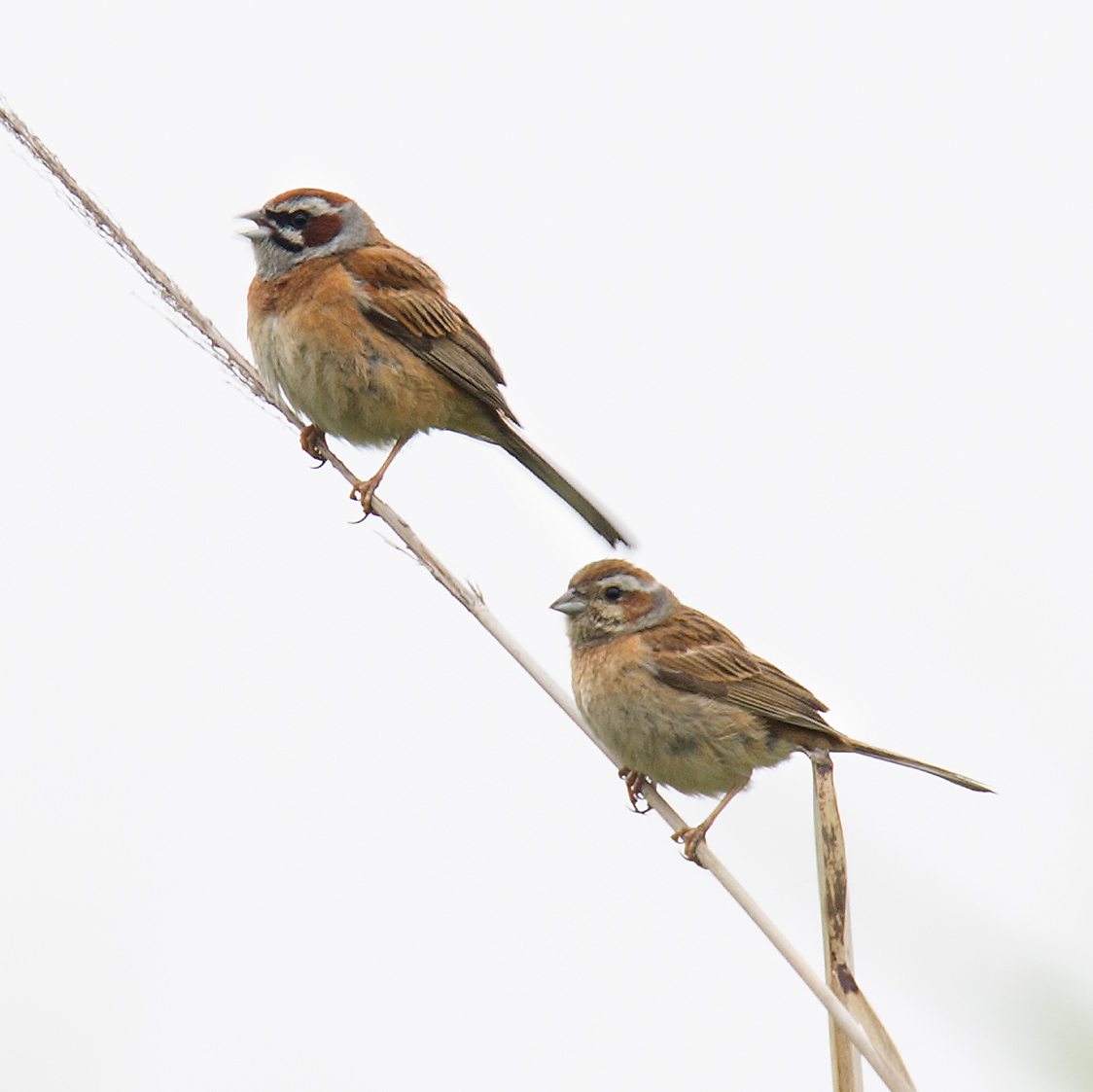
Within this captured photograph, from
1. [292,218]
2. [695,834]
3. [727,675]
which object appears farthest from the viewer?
[292,218]

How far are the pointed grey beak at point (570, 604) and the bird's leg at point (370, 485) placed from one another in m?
0.80

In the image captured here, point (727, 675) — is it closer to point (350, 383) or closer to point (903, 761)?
point (903, 761)

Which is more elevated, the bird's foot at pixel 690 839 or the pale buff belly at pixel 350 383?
the pale buff belly at pixel 350 383

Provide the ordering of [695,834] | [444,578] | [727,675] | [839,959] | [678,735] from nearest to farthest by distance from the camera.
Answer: [839,959] → [444,578] → [695,834] → [678,735] → [727,675]

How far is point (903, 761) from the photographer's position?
16.2 ft

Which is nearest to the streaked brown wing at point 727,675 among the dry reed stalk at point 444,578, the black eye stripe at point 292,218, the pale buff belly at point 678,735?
the pale buff belly at point 678,735

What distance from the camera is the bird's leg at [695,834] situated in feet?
14.4

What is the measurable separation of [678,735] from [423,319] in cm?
180

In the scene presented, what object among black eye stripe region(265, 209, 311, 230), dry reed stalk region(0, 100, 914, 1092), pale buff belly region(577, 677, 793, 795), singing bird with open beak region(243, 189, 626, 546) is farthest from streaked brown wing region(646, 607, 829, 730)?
black eye stripe region(265, 209, 311, 230)

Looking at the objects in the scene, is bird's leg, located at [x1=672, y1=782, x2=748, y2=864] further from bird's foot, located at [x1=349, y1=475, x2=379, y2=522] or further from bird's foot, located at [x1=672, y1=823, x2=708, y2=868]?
bird's foot, located at [x1=349, y1=475, x2=379, y2=522]

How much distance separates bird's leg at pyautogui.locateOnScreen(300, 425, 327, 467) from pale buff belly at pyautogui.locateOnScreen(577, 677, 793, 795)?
52.1 inches

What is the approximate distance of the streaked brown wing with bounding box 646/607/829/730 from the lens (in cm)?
536

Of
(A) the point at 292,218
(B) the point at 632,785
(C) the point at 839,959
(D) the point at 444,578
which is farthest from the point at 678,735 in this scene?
(A) the point at 292,218

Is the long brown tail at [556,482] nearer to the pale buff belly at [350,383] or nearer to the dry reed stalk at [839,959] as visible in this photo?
the pale buff belly at [350,383]
